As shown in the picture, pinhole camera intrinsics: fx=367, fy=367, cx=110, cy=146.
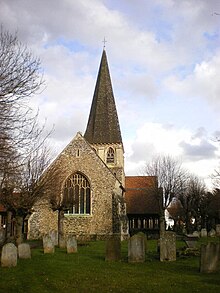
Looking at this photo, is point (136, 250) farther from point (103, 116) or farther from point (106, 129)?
point (103, 116)

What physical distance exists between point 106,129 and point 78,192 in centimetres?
1236

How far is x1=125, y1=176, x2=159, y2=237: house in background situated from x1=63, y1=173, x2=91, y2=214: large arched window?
8312mm

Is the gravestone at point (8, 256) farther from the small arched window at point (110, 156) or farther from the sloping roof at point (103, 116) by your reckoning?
the sloping roof at point (103, 116)

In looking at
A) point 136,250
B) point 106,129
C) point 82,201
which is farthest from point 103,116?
point 136,250

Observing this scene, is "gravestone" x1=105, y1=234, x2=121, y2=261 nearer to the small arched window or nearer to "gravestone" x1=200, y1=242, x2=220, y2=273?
"gravestone" x1=200, y1=242, x2=220, y2=273

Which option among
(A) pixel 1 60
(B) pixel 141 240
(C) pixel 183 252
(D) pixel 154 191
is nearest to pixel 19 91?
(A) pixel 1 60

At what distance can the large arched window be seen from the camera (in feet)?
103

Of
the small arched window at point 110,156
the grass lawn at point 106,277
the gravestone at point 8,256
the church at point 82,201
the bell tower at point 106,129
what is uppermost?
the bell tower at point 106,129

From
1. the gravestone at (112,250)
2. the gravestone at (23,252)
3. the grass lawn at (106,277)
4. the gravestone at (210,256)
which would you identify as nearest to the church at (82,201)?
the gravestone at (23,252)

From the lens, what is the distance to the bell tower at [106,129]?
4159 cm

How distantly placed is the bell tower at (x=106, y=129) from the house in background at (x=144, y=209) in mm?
2402

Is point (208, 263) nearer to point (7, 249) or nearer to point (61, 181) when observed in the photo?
point (7, 249)

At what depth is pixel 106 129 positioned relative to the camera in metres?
42.6

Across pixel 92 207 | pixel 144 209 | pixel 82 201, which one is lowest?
pixel 144 209
